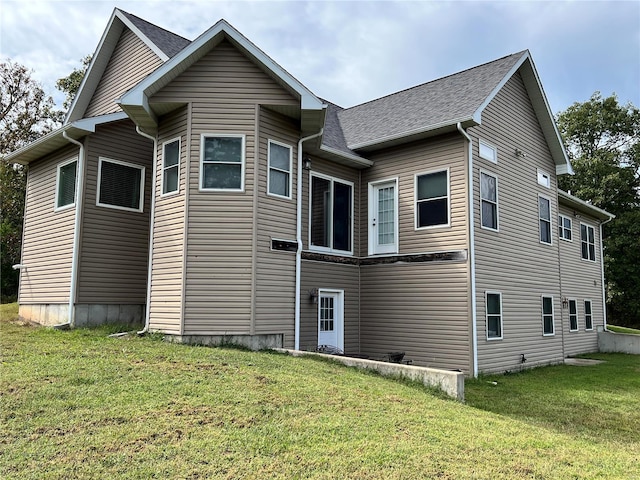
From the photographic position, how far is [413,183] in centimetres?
1208

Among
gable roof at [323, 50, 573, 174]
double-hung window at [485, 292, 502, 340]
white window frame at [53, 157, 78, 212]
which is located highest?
gable roof at [323, 50, 573, 174]

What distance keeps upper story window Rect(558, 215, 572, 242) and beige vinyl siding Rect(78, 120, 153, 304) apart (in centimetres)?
1337

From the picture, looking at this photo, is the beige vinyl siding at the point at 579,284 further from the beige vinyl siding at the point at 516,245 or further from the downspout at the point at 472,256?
the downspout at the point at 472,256

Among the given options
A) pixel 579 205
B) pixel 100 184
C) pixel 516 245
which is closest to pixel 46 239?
pixel 100 184

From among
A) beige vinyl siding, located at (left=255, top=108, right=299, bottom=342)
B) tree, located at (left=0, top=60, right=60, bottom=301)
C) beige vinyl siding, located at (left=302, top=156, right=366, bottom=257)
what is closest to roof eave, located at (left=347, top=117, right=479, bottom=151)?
beige vinyl siding, located at (left=302, top=156, right=366, bottom=257)

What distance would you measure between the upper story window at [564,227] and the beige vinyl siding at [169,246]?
13.1 m

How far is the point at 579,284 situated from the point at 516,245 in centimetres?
701

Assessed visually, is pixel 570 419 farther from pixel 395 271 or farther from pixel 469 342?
pixel 395 271

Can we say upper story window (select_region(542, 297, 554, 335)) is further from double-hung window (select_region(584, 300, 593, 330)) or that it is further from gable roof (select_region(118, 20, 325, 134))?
gable roof (select_region(118, 20, 325, 134))

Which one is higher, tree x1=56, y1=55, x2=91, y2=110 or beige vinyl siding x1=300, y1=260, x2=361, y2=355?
tree x1=56, y1=55, x2=91, y2=110

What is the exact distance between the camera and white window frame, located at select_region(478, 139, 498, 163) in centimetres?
1172

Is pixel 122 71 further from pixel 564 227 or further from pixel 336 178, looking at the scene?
pixel 564 227

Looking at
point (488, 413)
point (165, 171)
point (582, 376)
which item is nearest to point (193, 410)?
point (488, 413)

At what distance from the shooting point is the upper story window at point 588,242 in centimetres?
1911
